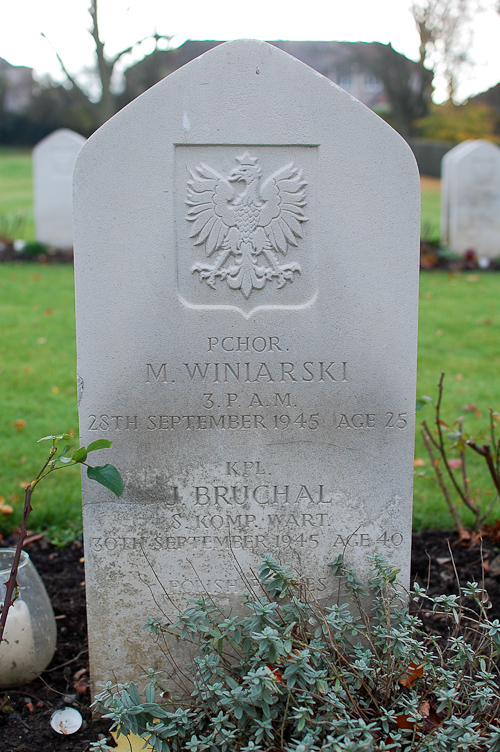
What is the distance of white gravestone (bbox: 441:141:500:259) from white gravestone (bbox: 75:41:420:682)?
9467mm

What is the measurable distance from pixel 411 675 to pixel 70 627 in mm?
1567

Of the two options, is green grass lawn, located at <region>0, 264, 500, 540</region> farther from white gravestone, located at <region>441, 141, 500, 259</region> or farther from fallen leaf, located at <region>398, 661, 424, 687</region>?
white gravestone, located at <region>441, 141, 500, 259</region>

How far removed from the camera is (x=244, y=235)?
249cm

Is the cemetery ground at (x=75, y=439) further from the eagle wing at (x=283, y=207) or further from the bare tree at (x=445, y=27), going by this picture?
the bare tree at (x=445, y=27)

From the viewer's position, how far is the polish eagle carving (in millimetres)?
2439

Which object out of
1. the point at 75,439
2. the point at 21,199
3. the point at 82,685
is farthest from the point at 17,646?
the point at 21,199

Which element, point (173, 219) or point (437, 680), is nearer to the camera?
point (437, 680)

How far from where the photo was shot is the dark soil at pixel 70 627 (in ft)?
8.18

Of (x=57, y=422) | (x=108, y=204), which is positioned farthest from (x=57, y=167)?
(x=108, y=204)

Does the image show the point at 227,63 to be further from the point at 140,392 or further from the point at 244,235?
the point at 140,392

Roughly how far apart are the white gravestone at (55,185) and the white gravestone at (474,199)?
6.27 metres

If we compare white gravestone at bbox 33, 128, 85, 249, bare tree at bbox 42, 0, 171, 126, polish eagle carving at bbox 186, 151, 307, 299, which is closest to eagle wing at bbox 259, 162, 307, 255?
polish eagle carving at bbox 186, 151, 307, 299

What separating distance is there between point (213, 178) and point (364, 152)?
1.75 ft

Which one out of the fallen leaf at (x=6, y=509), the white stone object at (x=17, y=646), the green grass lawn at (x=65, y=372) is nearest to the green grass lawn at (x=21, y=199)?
the green grass lawn at (x=65, y=372)
